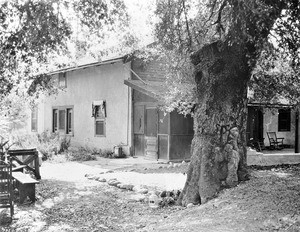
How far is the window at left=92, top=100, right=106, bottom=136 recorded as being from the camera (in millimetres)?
19578

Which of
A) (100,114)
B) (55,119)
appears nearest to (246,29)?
(100,114)

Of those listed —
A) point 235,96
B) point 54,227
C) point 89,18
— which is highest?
point 89,18

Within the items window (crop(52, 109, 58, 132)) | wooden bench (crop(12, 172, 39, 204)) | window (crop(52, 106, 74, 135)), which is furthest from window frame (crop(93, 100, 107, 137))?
wooden bench (crop(12, 172, 39, 204))

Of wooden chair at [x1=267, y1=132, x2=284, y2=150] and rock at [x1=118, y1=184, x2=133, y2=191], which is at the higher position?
wooden chair at [x1=267, y1=132, x2=284, y2=150]

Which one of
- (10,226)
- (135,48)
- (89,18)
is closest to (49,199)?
(10,226)

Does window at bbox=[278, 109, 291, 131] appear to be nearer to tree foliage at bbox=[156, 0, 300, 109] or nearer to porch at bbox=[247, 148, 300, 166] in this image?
porch at bbox=[247, 148, 300, 166]

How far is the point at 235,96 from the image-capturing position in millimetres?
7699

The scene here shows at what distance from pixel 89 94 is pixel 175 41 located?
1172cm

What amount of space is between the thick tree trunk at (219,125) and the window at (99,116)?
12.1m

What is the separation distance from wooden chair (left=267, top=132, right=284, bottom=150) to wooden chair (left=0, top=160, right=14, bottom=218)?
54.2 ft

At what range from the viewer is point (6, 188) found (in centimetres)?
739

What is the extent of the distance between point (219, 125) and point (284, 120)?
55.3 ft

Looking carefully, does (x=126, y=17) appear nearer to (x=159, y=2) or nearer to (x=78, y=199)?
(x=159, y=2)

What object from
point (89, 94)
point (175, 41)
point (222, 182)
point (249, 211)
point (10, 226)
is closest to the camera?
point (249, 211)
